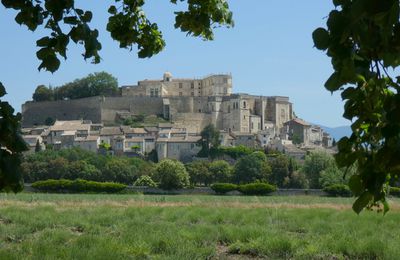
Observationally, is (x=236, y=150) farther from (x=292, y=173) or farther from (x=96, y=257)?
(x=96, y=257)

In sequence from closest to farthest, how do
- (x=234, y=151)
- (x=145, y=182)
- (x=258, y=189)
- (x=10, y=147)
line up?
(x=10, y=147)
(x=258, y=189)
(x=145, y=182)
(x=234, y=151)

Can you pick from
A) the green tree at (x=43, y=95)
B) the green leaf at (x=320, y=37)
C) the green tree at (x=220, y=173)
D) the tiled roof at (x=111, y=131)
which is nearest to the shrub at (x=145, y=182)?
the green tree at (x=220, y=173)

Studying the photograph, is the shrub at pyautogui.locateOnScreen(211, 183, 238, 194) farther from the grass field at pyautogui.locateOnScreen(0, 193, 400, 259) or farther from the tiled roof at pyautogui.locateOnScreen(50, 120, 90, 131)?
the tiled roof at pyautogui.locateOnScreen(50, 120, 90, 131)

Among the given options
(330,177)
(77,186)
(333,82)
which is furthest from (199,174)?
(333,82)

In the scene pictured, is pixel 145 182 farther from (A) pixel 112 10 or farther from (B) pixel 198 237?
(A) pixel 112 10

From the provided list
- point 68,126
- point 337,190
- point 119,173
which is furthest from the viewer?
point 68,126

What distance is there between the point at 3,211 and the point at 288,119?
83.3 m

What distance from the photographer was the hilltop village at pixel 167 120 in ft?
272

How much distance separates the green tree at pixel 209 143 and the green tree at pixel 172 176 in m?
20.4

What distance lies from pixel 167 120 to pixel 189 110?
3.63 m

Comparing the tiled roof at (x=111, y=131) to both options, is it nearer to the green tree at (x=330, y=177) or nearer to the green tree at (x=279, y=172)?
the green tree at (x=279, y=172)

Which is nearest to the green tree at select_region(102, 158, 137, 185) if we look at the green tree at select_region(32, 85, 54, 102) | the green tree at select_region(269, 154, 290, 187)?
the green tree at select_region(269, 154, 290, 187)

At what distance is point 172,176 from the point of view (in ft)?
182

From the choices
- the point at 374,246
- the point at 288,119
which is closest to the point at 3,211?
the point at 374,246
